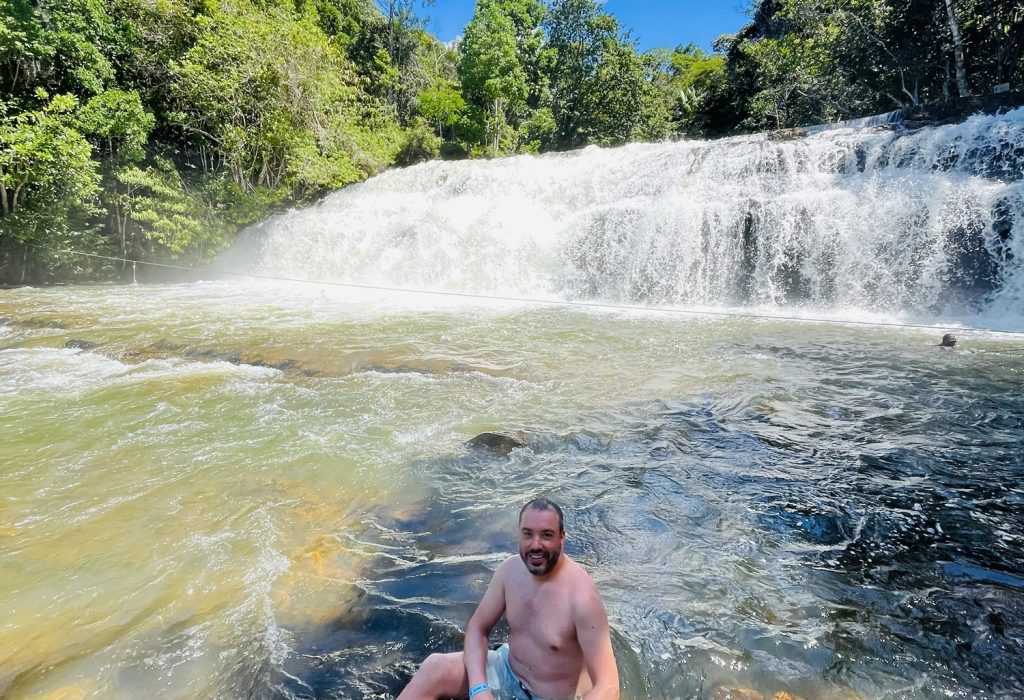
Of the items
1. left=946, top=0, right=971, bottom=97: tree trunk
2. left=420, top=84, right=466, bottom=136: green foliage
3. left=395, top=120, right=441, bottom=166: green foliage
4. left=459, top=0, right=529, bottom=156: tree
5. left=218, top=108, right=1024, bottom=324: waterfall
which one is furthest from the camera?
left=420, top=84, right=466, bottom=136: green foliage

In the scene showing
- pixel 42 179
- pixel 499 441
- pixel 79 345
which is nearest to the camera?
pixel 499 441

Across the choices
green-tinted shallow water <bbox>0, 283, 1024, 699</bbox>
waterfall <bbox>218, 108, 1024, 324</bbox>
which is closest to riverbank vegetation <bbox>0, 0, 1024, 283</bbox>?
waterfall <bbox>218, 108, 1024, 324</bbox>

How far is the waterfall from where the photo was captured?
424 inches

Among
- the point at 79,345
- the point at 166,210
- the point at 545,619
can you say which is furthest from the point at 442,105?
the point at 545,619

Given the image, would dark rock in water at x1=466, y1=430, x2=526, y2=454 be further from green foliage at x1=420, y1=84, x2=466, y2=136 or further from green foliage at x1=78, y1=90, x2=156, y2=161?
green foliage at x1=420, y1=84, x2=466, y2=136

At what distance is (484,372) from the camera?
722cm

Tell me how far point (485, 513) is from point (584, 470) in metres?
1.00

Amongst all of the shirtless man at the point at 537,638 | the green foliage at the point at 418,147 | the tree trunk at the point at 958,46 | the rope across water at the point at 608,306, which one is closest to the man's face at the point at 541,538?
the shirtless man at the point at 537,638

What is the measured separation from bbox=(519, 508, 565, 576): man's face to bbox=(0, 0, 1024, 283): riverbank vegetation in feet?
50.4

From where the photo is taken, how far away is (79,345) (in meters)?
8.35

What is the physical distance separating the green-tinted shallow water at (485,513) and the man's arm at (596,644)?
0.59 meters

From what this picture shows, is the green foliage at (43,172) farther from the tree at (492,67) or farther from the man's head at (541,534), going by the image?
the tree at (492,67)

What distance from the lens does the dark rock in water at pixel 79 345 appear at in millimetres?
8263

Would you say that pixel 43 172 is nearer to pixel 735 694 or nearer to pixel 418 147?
pixel 418 147
